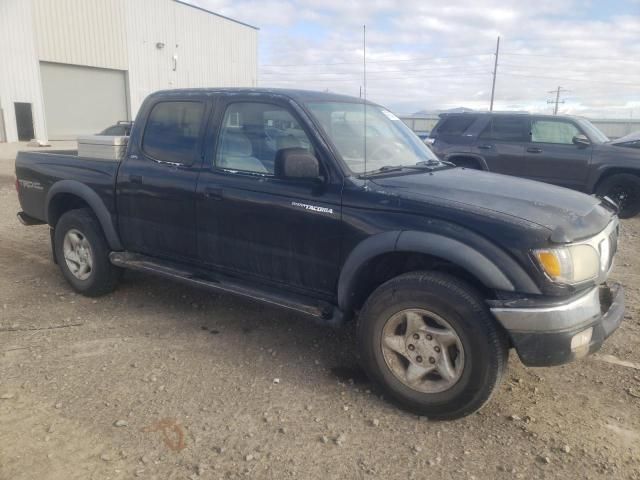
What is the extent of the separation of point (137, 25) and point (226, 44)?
6.85m

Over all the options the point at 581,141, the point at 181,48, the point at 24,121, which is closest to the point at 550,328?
the point at 581,141

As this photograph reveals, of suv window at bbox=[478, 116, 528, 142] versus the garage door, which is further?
the garage door

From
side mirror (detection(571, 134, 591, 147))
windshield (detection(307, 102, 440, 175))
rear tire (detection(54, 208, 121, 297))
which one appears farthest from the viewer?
side mirror (detection(571, 134, 591, 147))

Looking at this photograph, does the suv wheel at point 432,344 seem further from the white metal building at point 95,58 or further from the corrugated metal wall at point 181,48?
the corrugated metal wall at point 181,48

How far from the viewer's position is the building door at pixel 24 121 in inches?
942

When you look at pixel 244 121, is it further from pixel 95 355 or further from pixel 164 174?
pixel 95 355

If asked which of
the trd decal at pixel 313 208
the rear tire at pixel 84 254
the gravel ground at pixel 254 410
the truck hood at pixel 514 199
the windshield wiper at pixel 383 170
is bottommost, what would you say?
the gravel ground at pixel 254 410

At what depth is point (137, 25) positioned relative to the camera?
28.8m

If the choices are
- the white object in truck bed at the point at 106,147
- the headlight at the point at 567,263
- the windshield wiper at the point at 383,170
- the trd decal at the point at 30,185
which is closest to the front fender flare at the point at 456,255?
the headlight at the point at 567,263

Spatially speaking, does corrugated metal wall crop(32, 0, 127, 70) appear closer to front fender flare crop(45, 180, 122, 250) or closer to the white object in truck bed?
the white object in truck bed

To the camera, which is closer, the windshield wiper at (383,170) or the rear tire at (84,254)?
the windshield wiper at (383,170)

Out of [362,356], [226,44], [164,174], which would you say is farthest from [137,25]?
[362,356]

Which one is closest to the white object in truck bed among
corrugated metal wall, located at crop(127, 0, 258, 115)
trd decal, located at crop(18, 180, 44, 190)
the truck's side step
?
trd decal, located at crop(18, 180, 44, 190)

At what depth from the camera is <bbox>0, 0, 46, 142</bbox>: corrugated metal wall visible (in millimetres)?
22922
